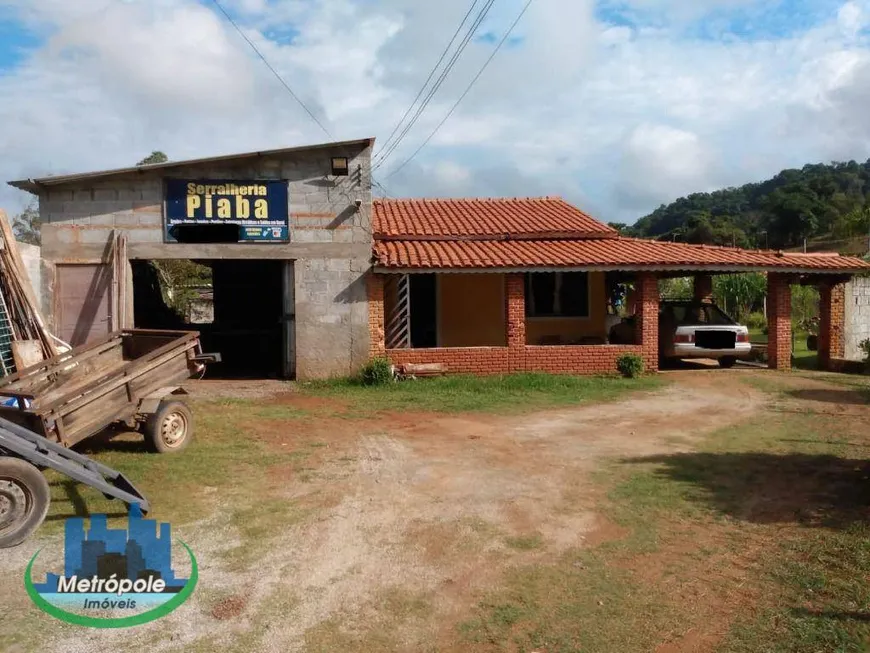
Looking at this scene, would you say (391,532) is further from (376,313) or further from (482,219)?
(482,219)

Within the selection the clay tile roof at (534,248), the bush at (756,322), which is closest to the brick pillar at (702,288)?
the clay tile roof at (534,248)

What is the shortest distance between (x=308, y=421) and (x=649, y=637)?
267 inches

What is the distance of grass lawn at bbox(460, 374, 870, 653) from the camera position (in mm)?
3750

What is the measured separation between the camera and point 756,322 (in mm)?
26562

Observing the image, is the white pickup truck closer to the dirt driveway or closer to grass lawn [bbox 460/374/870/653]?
the dirt driveway

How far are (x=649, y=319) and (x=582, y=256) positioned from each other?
6.42 feet

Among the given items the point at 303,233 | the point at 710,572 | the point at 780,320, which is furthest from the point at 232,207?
the point at 780,320

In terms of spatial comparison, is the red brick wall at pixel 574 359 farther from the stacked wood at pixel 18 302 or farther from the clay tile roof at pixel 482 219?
the stacked wood at pixel 18 302

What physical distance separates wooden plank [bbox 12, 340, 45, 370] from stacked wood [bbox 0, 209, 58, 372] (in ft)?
0.05

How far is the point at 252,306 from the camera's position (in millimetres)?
19391

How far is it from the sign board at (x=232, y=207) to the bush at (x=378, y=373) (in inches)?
115

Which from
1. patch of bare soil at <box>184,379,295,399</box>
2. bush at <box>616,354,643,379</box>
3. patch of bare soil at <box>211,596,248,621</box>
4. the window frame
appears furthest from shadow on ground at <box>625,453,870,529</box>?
the window frame

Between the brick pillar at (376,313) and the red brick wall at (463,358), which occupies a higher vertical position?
the brick pillar at (376,313)

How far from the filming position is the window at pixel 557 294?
16078mm
